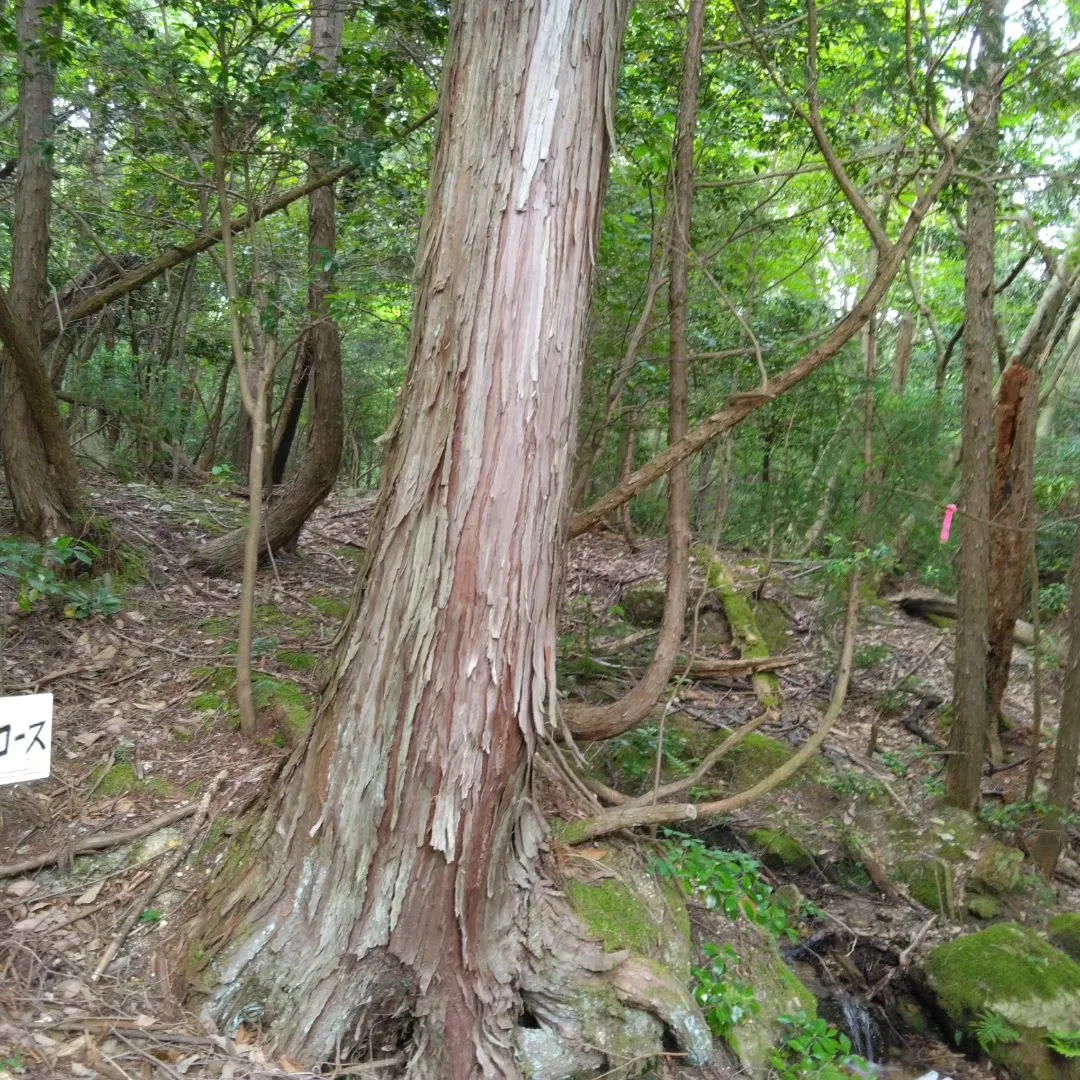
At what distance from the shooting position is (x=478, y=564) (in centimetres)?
297

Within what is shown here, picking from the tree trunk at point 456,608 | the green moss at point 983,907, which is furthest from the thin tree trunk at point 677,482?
the green moss at point 983,907

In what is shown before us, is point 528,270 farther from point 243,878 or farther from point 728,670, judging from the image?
point 728,670

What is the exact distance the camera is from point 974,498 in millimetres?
6426

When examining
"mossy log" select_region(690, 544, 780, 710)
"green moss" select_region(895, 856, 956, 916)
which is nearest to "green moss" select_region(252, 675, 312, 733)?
"mossy log" select_region(690, 544, 780, 710)

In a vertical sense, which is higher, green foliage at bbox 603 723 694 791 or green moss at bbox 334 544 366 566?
green moss at bbox 334 544 366 566

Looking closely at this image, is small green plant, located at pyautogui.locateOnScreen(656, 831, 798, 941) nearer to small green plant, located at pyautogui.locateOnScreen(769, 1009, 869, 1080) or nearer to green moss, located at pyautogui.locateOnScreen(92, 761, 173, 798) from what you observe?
small green plant, located at pyautogui.locateOnScreen(769, 1009, 869, 1080)

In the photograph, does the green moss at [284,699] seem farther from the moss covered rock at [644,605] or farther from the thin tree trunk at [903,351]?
the thin tree trunk at [903,351]

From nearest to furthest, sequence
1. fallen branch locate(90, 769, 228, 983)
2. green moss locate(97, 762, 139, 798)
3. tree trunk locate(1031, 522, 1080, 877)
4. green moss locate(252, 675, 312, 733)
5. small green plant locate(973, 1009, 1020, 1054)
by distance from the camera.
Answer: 1. fallen branch locate(90, 769, 228, 983)
2. green moss locate(97, 762, 139, 798)
3. green moss locate(252, 675, 312, 733)
4. small green plant locate(973, 1009, 1020, 1054)
5. tree trunk locate(1031, 522, 1080, 877)

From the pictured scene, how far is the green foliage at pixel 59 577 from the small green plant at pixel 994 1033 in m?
5.53

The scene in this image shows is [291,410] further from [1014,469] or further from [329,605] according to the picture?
[1014,469]

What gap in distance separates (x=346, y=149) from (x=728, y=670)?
159 inches

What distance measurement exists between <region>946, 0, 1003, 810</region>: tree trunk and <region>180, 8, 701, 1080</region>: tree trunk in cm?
429

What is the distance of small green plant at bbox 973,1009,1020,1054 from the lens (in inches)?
193

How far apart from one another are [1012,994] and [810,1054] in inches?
73.1
